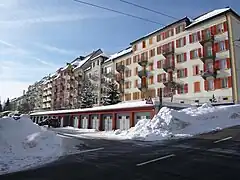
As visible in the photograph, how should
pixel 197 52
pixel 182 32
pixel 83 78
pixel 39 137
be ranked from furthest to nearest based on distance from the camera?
pixel 83 78 → pixel 182 32 → pixel 197 52 → pixel 39 137

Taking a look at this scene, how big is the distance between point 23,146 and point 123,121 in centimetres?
1832

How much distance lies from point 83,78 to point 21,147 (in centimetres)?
5486

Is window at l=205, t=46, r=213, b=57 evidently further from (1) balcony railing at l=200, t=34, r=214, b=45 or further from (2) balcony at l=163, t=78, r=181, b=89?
(2) balcony at l=163, t=78, r=181, b=89

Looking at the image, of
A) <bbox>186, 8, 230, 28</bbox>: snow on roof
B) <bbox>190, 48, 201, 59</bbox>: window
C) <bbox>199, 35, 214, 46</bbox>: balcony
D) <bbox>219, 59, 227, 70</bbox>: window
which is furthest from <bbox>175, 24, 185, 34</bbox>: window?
<bbox>219, 59, 227, 70</bbox>: window

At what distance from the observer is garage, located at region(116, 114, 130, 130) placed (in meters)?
30.4

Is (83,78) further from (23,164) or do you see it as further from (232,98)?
(23,164)

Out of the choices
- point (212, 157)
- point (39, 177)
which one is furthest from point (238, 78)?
point (39, 177)

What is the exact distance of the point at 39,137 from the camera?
15.6 meters

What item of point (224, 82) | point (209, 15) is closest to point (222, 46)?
point (224, 82)

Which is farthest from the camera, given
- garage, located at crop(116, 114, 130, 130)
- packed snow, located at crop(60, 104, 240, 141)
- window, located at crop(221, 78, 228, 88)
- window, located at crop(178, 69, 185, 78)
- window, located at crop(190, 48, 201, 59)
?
window, located at crop(178, 69, 185, 78)

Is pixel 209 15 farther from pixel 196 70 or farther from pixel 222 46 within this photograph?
pixel 196 70

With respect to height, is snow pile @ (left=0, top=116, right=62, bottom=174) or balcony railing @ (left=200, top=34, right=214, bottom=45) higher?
balcony railing @ (left=200, top=34, right=214, bottom=45)

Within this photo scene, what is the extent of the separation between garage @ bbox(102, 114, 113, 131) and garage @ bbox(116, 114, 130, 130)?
→ 1.61 meters

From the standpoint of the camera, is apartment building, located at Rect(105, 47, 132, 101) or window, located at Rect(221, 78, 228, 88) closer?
window, located at Rect(221, 78, 228, 88)
